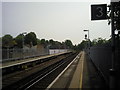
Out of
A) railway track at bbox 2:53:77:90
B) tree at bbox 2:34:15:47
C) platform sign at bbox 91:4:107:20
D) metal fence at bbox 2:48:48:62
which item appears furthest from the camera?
tree at bbox 2:34:15:47

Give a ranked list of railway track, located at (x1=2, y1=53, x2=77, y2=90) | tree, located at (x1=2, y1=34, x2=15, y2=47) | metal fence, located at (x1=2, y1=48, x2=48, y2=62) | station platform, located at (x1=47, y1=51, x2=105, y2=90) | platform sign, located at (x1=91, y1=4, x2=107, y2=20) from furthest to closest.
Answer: tree, located at (x1=2, y1=34, x2=15, y2=47) < metal fence, located at (x1=2, y1=48, x2=48, y2=62) < railway track, located at (x1=2, y1=53, x2=77, y2=90) < station platform, located at (x1=47, y1=51, x2=105, y2=90) < platform sign, located at (x1=91, y1=4, x2=107, y2=20)

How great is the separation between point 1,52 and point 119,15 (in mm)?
19505

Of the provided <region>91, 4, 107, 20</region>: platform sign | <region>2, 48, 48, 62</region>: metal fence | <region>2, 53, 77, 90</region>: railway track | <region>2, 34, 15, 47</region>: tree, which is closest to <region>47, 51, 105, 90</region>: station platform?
<region>2, 53, 77, 90</region>: railway track

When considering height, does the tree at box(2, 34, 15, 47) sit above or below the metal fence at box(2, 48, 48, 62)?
above

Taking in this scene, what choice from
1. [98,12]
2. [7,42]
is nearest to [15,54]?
[98,12]

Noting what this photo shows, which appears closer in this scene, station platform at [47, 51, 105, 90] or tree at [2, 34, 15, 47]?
station platform at [47, 51, 105, 90]

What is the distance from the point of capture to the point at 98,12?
28.9 feet

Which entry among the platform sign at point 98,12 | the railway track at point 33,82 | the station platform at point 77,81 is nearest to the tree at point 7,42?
the railway track at point 33,82

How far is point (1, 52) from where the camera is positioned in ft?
91.6

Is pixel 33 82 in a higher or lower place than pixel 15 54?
lower

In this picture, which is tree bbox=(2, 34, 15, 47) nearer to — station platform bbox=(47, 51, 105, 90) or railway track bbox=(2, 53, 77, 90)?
railway track bbox=(2, 53, 77, 90)

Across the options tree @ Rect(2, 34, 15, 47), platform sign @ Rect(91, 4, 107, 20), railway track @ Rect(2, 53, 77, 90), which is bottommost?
railway track @ Rect(2, 53, 77, 90)

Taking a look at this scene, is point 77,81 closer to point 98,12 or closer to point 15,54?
point 98,12

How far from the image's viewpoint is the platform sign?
877 centimetres
